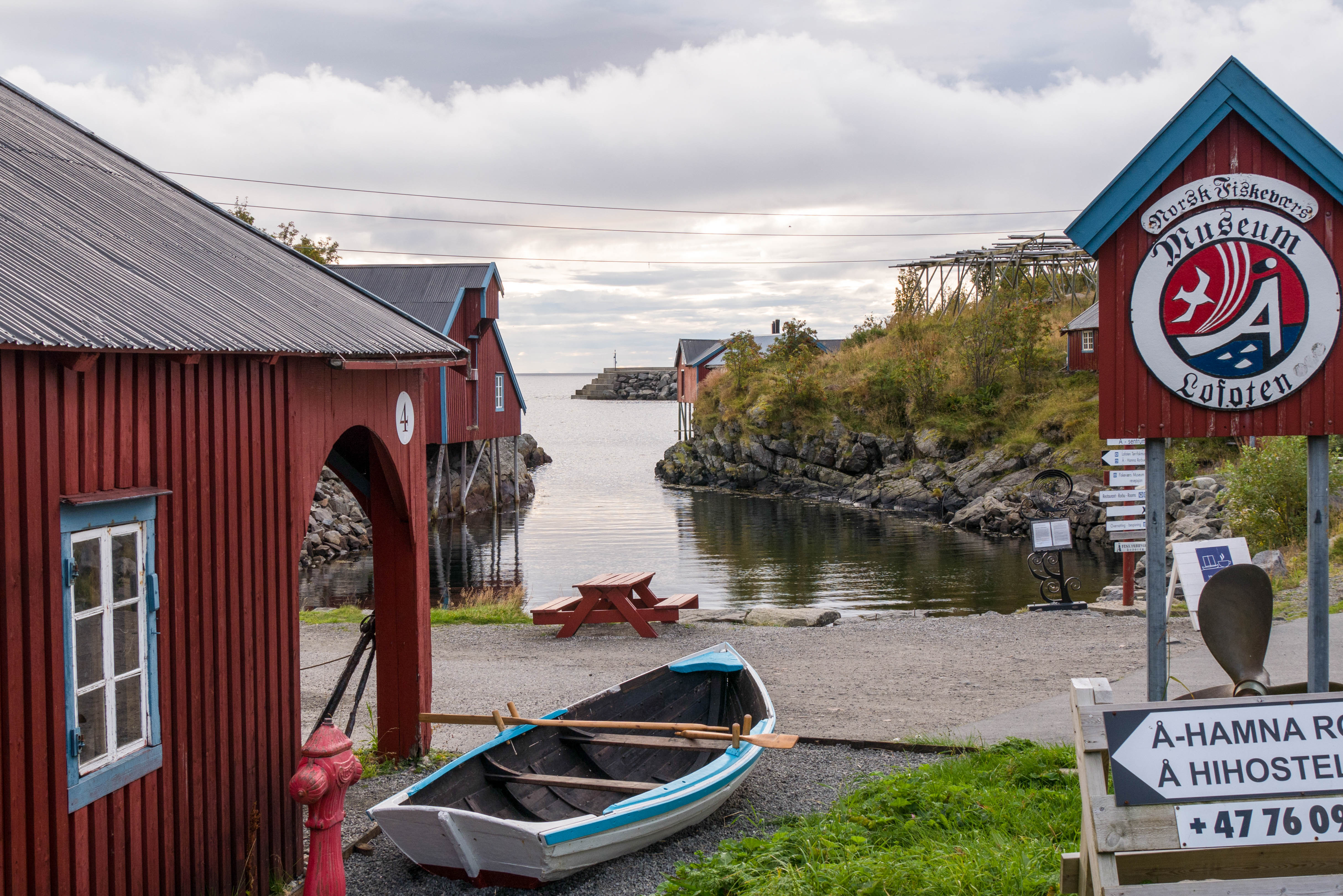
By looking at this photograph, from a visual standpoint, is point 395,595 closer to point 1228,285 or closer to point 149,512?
point 149,512

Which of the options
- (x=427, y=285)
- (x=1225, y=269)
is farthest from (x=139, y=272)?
(x=427, y=285)

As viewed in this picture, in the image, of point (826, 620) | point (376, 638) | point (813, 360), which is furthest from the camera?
point (813, 360)

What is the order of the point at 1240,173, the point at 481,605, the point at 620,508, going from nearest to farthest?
the point at 1240,173, the point at 481,605, the point at 620,508

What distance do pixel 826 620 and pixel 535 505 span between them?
85.0ft

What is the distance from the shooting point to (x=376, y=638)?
8414 millimetres

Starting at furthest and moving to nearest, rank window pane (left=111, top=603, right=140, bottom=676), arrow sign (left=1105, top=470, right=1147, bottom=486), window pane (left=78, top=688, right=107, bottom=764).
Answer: arrow sign (left=1105, top=470, right=1147, bottom=486), window pane (left=111, top=603, right=140, bottom=676), window pane (left=78, top=688, right=107, bottom=764)

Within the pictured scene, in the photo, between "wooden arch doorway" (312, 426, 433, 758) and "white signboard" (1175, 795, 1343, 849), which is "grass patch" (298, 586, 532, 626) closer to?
"wooden arch doorway" (312, 426, 433, 758)

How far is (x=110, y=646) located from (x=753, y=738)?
4.21 metres

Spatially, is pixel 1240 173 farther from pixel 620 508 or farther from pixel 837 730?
pixel 620 508

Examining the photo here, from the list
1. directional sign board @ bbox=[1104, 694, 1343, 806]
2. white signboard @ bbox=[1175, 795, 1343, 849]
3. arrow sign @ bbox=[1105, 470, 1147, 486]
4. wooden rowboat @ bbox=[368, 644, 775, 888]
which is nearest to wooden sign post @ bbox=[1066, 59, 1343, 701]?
directional sign board @ bbox=[1104, 694, 1343, 806]

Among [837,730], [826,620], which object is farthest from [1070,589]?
[837,730]

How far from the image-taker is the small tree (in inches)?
2035

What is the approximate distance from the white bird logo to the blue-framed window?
5.62 metres

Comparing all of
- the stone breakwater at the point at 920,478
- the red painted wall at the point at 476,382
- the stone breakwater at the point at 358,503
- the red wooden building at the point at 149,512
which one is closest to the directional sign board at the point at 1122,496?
the stone breakwater at the point at 920,478
